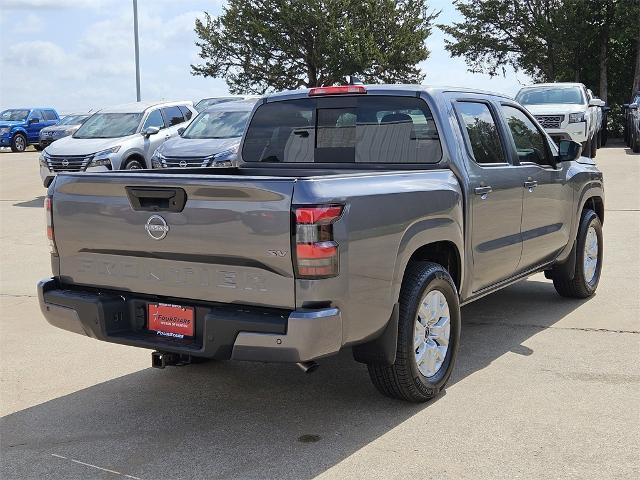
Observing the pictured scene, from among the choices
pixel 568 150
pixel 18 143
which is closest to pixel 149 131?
pixel 568 150

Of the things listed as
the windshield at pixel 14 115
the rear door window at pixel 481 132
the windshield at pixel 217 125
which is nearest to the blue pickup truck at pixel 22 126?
the windshield at pixel 14 115

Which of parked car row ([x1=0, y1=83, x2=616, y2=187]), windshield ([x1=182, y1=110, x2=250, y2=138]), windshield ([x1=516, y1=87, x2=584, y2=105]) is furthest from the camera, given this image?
windshield ([x1=516, y1=87, x2=584, y2=105])

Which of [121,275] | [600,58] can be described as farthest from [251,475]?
[600,58]

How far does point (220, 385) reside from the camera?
536 cm

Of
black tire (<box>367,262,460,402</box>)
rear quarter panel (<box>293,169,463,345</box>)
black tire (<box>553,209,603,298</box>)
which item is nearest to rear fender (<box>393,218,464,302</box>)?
rear quarter panel (<box>293,169,463,345</box>)

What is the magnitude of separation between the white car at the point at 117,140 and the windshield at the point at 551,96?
8.40m

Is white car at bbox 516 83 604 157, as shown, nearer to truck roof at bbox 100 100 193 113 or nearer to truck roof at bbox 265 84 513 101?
truck roof at bbox 100 100 193 113

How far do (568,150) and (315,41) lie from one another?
38.6 m

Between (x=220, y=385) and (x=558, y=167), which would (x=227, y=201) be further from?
(x=558, y=167)

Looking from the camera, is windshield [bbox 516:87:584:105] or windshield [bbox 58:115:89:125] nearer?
windshield [bbox 516:87:584:105]

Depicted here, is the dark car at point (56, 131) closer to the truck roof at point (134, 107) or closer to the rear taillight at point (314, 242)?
the truck roof at point (134, 107)

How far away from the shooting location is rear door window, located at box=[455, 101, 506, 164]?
567cm

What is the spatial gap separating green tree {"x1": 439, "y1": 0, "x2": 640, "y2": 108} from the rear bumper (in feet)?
99.2

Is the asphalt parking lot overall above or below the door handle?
below
